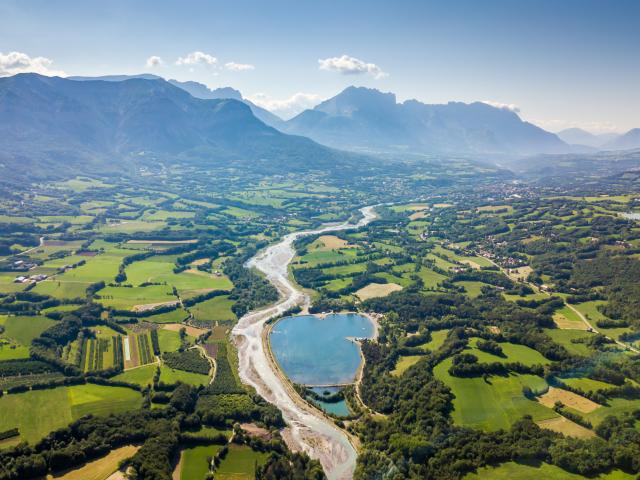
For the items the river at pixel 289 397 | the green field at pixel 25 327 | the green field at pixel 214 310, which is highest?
the green field at pixel 25 327

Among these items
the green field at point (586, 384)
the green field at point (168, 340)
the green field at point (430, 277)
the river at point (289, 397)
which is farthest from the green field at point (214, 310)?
the green field at point (586, 384)

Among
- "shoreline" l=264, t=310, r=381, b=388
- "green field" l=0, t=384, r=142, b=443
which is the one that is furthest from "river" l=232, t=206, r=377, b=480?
"green field" l=0, t=384, r=142, b=443

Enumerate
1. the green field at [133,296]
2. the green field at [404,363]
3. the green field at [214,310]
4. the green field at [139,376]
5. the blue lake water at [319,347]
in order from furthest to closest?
the green field at [133,296] < the green field at [214,310] < the blue lake water at [319,347] < the green field at [404,363] < the green field at [139,376]

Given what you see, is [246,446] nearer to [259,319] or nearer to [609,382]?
[259,319]

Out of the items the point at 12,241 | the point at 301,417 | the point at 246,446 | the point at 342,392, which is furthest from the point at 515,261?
the point at 12,241

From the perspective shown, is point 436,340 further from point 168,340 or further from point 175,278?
point 175,278

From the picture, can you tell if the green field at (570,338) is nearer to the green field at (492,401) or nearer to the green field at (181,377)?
the green field at (492,401)
